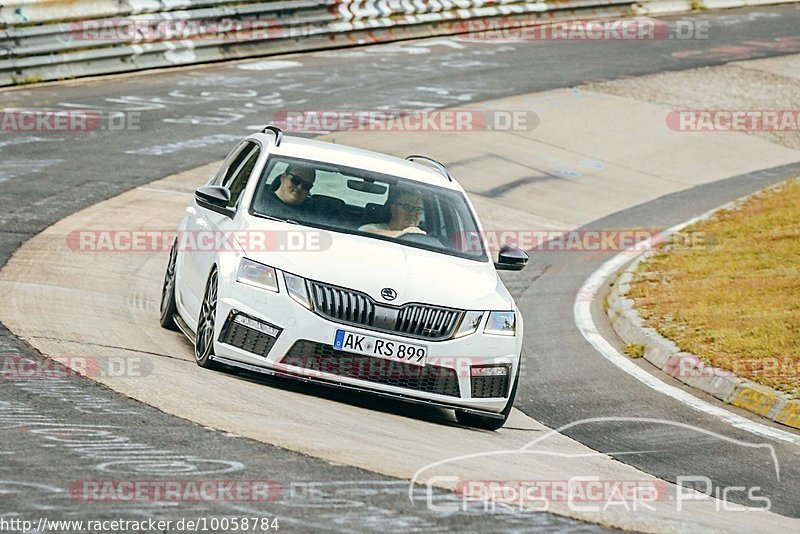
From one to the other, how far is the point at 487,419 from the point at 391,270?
1.20 m

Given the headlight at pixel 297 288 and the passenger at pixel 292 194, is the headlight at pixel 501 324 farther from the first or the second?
the passenger at pixel 292 194

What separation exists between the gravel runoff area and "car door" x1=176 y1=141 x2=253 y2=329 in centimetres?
1517

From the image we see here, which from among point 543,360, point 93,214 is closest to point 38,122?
point 93,214

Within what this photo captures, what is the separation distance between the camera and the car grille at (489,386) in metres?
8.66

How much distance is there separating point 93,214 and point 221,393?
7.12m

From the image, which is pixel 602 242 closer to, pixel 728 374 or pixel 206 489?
pixel 728 374

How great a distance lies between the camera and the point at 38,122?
18969 mm

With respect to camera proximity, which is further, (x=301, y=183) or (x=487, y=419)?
(x=301, y=183)

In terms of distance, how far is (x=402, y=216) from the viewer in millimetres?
9555

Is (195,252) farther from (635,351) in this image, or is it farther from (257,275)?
(635,351)

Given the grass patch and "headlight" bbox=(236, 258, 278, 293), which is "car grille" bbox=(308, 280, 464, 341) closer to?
"headlight" bbox=(236, 258, 278, 293)

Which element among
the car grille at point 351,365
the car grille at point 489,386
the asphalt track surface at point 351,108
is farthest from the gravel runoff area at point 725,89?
the car grille at point 351,365

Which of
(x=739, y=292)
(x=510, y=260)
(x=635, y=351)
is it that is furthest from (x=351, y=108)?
(x=510, y=260)

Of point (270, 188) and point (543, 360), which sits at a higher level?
point (270, 188)
